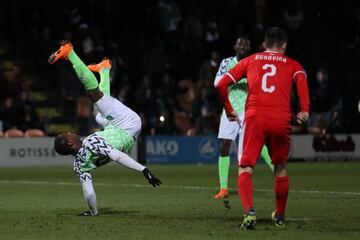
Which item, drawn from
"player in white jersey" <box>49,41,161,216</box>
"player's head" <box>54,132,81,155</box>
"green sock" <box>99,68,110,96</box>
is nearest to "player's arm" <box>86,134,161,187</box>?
"player in white jersey" <box>49,41,161,216</box>

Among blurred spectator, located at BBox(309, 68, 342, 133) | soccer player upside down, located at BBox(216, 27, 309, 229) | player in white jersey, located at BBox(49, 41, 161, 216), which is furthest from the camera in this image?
blurred spectator, located at BBox(309, 68, 342, 133)

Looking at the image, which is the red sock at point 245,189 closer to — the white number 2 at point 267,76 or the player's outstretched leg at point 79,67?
the white number 2 at point 267,76

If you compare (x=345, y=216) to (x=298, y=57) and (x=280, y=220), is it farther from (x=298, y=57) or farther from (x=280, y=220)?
(x=298, y=57)

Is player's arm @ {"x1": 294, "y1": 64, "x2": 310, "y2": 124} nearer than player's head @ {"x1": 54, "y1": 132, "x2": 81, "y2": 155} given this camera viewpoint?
Yes

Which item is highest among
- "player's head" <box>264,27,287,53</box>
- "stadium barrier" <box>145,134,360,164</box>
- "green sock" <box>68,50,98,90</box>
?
"player's head" <box>264,27,287,53</box>

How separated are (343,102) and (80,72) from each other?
735 inches

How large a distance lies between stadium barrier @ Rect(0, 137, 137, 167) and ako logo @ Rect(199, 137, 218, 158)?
3.99 meters

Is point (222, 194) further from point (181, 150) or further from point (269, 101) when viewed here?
point (181, 150)

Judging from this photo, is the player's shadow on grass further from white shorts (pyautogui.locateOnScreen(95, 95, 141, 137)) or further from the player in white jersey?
white shorts (pyautogui.locateOnScreen(95, 95, 141, 137))

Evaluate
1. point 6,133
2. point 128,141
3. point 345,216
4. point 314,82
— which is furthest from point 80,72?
point 314,82

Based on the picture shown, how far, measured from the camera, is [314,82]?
30.8 metres

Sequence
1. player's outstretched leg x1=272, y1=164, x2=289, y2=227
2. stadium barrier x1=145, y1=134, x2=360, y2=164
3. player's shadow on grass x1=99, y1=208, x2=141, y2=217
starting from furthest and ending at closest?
stadium barrier x1=145, y1=134, x2=360, y2=164, player's shadow on grass x1=99, y1=208, x2=141, y2=217, player's outstretched leg x1=272, y1=164, x2=289, y2=227

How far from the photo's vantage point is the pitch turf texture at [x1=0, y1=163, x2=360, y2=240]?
10719 millimetres

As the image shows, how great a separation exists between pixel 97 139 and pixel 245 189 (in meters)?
2.70
